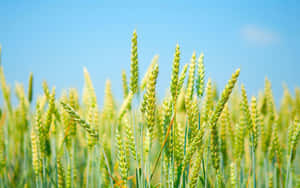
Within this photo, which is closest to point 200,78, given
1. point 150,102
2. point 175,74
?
point 175,74

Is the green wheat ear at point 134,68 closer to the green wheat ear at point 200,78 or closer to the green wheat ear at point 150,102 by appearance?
the green wheat ear at point 150,102

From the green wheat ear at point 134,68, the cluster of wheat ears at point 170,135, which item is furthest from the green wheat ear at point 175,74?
the green wheat ear at point 134,68

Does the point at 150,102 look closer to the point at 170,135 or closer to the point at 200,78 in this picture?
the point at 170,135

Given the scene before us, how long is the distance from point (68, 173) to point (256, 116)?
826mm

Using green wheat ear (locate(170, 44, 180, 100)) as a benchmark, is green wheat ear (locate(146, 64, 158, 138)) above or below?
below

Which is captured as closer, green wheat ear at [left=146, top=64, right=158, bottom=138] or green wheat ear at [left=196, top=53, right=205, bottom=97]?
green wheat ear at [left=146, top=64, right=158, bottom=138]

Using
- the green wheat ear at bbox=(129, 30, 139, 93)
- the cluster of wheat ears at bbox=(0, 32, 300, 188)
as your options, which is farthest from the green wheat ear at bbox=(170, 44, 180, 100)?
the green wheat ear at bbox=(129, 30, 139, 93)

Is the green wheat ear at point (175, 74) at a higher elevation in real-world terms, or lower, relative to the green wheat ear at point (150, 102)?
higher

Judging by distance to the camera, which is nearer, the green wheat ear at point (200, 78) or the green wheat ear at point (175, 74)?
the green wheat ear at point (175, 74)

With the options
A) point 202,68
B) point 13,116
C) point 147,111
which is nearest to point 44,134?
point 147,111

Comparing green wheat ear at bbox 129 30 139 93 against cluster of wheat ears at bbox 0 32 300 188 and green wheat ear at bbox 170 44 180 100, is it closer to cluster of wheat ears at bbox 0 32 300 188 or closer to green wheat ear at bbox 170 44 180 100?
cluster of wheat ears at bbox 0 32 300 188

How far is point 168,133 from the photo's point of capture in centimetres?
83

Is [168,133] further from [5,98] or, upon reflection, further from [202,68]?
[5,98]

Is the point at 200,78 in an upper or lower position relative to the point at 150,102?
upper
